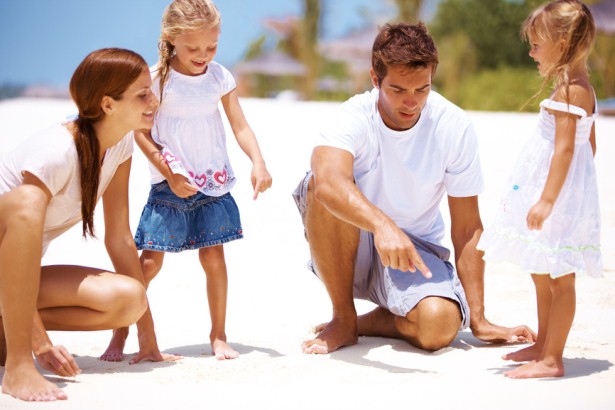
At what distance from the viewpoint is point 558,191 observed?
2.99m

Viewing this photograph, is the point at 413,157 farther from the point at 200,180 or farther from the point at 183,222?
the point at 183,222

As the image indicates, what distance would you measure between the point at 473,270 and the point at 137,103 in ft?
5.29

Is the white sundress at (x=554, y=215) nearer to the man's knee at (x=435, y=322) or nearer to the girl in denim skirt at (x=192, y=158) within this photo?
the man's knee at (x=435, y=322)

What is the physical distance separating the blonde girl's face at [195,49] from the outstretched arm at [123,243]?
596 mm

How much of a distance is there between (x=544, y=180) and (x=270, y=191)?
477cm

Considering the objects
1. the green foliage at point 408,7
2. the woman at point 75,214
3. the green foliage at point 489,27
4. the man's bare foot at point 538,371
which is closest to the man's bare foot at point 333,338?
the woman at point 75,214

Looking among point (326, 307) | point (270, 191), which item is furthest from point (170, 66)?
point (270, 191)

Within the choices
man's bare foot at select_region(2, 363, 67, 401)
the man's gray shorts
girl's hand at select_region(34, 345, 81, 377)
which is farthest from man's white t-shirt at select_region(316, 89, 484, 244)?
man's bare foot at select_region(2, 363, 67, 401)

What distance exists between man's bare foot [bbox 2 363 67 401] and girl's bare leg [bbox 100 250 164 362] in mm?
672

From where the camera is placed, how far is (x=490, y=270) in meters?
5.36

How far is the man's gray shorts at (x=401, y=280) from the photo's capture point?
12.1ft

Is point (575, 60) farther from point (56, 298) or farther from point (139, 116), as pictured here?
point (56, 298)

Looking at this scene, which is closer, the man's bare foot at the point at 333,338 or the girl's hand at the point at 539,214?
the girl's hand at the point at 539,214

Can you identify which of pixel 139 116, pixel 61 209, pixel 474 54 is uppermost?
pixel 474 54
